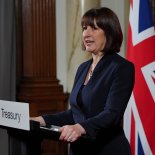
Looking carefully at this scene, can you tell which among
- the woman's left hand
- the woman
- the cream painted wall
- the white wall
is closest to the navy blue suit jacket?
the woman

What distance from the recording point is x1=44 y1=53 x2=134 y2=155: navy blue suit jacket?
147cm

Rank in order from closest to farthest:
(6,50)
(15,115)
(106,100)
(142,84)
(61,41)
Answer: (15,115), (106,100), (142,84), (6,50), (61,41)

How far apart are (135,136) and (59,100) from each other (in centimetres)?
125

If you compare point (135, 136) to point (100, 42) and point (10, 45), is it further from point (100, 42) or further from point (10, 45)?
point (10, 45)

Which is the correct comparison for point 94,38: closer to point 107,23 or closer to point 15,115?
point 107,23

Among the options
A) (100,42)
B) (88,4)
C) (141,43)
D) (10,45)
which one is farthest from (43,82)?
(100,42)

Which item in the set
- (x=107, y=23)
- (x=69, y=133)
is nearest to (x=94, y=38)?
(x=107, y=23)

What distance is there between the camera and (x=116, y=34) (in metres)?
1.62

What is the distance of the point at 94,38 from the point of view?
5.27ft

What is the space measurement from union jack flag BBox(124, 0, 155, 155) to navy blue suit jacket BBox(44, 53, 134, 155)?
999 millimetres

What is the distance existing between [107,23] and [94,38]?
0.27 feet

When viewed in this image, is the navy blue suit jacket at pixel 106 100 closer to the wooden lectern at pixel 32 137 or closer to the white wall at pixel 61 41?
the wooden lectern at pixel 32 137

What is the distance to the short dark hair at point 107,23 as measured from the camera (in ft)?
5.22

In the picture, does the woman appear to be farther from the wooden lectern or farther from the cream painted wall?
the cream painted wall
